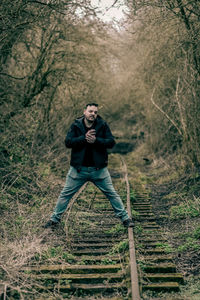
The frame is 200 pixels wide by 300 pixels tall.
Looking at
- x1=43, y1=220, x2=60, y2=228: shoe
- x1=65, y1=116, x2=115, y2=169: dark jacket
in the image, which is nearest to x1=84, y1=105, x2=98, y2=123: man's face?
x1=65, y1=116, x2=115, y2=169: dark jacket

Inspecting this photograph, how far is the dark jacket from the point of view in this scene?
19.9 feet

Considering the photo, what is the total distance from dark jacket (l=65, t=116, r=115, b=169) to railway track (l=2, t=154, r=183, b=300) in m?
1.28

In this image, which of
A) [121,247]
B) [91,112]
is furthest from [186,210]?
[91,112]

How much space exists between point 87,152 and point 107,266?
2.01 m

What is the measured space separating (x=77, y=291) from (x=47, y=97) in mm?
10217

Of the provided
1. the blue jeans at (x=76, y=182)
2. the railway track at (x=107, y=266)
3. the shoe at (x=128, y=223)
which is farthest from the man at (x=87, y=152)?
the railway track at (x=107, y=266)

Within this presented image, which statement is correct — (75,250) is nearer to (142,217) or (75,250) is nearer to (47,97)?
(142,217)

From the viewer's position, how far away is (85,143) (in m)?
6.04

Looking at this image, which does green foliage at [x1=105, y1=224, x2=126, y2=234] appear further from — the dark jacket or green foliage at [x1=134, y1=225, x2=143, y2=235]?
Answer: the dark jacket

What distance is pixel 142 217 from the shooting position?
8.06m

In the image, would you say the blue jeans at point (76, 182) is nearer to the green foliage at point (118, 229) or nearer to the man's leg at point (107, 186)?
the man's leg at point (107, 186)

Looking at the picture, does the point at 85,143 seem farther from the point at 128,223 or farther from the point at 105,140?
the point at 128,223

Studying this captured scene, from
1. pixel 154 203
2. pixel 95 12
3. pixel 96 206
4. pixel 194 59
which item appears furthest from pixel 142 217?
pixel 95 12

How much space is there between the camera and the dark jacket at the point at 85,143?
6070 millimetres
